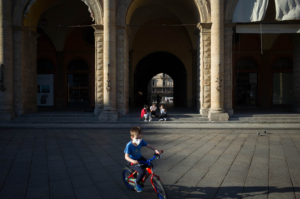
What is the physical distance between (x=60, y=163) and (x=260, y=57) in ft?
69.2

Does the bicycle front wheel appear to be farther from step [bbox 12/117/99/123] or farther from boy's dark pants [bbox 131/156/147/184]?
step [bbox 12/117/99/123]

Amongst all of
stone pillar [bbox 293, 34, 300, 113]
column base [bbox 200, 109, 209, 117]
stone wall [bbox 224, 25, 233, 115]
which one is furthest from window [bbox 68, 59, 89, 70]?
stone pillar [bbox 293, 34, 300, 113]

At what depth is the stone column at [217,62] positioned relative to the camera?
13.3 m

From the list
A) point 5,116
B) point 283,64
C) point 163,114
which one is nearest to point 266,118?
point 163,114

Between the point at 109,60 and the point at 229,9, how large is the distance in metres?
7.81

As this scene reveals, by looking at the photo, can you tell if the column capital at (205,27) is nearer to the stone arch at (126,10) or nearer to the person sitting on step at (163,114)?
the stone arch at (126,10)

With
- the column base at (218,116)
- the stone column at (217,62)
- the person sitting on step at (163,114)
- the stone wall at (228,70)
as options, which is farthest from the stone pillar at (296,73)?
the person sitting on step at (163,114)

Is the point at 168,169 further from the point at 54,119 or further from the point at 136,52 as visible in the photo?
the point at 136,52

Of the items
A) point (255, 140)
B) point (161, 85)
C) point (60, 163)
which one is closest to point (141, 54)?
point (255, 140)

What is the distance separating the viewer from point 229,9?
539 inches

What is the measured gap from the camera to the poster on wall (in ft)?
70.9

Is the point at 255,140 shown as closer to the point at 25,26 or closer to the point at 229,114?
the point at 229,114

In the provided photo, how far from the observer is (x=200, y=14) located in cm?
1394

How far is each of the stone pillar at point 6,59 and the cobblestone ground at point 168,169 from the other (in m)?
6.94
